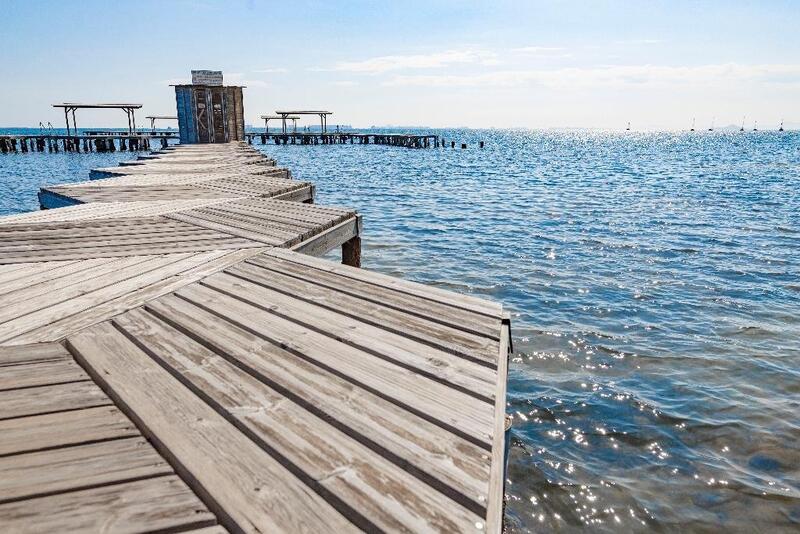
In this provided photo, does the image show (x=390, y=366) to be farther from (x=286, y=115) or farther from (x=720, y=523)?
(x=286, y=115)

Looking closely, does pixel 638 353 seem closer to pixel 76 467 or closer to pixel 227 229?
Result: pixel 227 229

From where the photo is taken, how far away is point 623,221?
1678 centimetres

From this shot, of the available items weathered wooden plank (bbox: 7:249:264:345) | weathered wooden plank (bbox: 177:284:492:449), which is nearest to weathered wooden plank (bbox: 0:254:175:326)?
weathered wooden plank (bbox: 7:249:264:345)

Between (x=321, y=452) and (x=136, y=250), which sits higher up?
(x=136, y=250)

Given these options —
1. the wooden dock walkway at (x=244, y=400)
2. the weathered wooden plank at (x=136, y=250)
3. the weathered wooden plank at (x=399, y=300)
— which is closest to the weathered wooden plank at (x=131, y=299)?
the wooden dock walkway at (x=244, y=400)

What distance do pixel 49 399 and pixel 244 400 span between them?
875 millimetres

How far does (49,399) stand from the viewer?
2213 mm

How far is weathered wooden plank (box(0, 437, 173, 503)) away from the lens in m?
1.68

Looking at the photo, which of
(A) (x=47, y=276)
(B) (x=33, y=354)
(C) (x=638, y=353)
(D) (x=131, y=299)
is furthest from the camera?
(C) (x=638, y=353)

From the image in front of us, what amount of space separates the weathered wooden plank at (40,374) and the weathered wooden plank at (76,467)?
24.6 inches

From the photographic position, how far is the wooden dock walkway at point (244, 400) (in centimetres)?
162

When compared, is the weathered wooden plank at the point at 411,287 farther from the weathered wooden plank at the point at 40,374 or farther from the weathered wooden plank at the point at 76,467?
the weathered wooden plank at the point at 76,467

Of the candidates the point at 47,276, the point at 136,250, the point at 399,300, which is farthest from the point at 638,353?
the point at 47,276

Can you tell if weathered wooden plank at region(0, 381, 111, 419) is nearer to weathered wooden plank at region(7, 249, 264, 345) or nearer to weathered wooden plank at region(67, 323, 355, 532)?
weathered wooden plank at region(67, 323, 355, 532)
